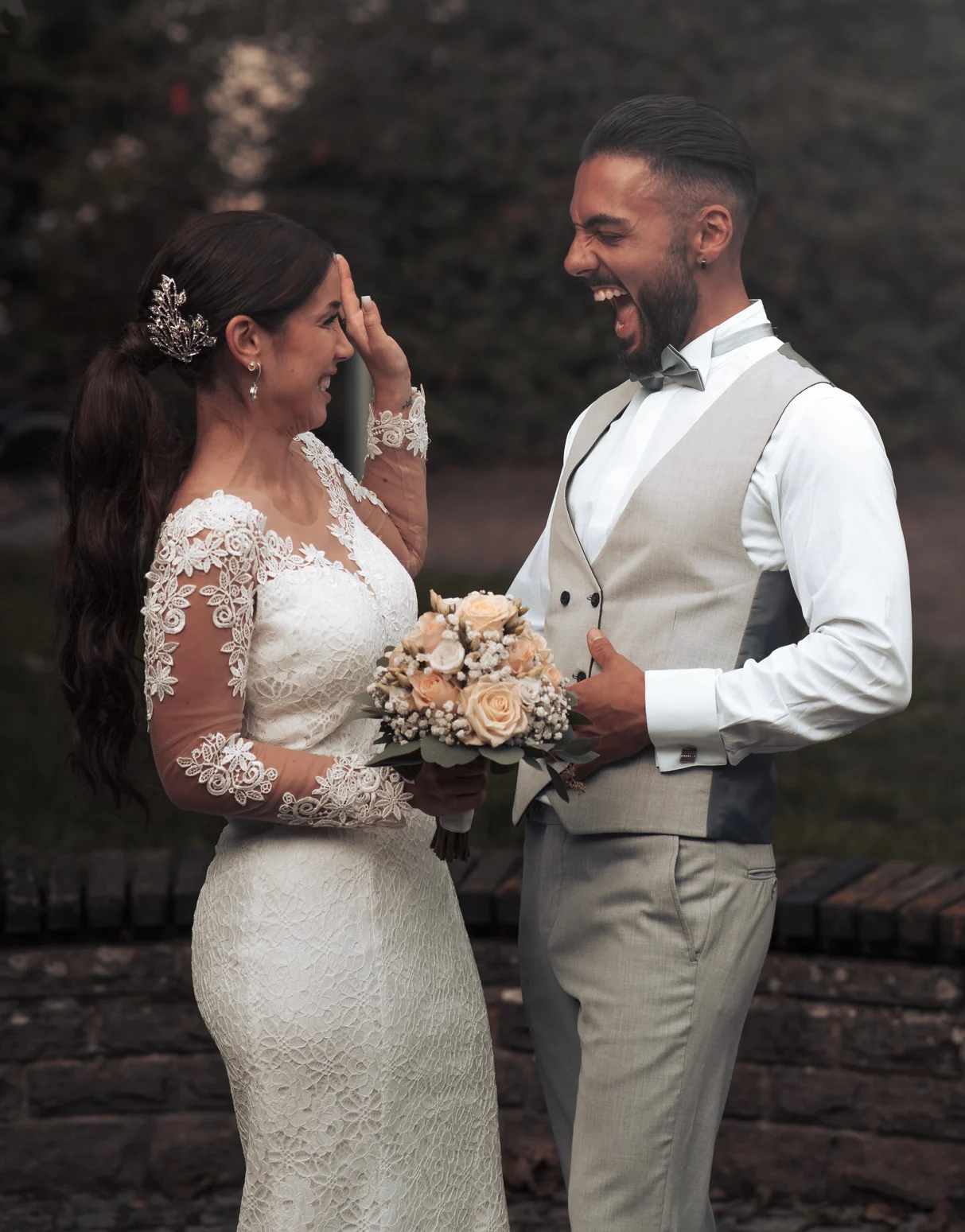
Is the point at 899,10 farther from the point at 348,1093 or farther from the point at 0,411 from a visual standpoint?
the point at 348,1093

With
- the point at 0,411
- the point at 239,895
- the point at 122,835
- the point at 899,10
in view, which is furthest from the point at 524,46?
the point at 239,895

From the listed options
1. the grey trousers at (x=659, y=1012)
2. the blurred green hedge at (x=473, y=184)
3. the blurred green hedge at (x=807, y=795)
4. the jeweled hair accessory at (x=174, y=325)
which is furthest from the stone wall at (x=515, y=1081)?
the blurred green hedge at (x=473, y=184)

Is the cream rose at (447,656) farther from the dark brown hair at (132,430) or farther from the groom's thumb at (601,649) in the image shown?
the dark brown hair at (132,430)

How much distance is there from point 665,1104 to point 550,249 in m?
9.83

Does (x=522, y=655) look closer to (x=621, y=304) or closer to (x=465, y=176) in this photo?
(x=621, y=304)

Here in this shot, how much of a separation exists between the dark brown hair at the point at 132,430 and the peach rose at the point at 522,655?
0.68m

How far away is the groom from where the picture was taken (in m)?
2.67

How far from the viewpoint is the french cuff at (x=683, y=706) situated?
2.71 meters

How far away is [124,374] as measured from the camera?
2840 mm

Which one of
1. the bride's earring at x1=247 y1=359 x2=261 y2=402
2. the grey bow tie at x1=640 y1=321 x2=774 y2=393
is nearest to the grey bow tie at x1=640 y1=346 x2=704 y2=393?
the grey bow tie at x1=640 y1=321 x2=774 y2=393

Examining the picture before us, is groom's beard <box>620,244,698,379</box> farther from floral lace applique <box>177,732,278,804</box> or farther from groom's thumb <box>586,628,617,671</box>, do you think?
floral lace applique <box>177,732,278,804</box>

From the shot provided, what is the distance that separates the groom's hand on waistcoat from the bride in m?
0.23

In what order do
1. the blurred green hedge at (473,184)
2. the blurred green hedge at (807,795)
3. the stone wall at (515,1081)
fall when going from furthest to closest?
the blurred green hedge at (473,184), the blurred green hedge at (807,795), the stone wall at (515,1081)

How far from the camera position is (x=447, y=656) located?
8.39ft
